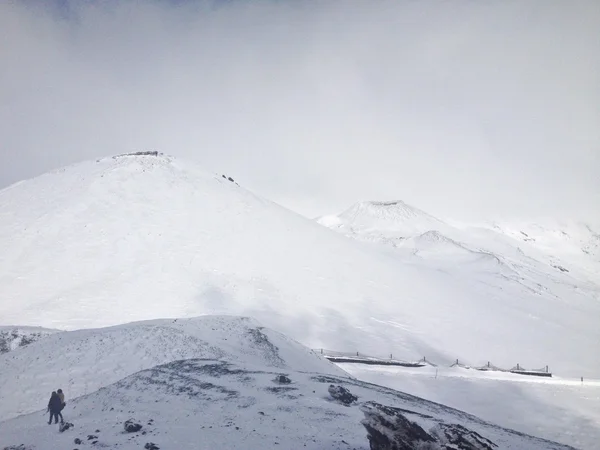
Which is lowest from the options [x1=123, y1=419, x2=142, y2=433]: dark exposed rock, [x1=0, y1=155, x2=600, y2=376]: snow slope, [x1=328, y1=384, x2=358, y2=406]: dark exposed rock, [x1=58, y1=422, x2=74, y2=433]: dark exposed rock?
[x1=58, y1=422, x2=74, y2=433]: dark exposed rock

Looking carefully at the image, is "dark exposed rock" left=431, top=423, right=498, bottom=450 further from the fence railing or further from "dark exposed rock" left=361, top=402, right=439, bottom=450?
the fence railing

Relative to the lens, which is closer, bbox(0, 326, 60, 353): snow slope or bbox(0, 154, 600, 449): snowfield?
bbox(0, 154, 600, 449): snowfield

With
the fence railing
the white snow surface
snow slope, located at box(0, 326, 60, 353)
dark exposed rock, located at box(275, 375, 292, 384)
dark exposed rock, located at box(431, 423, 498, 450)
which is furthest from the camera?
the fence railing

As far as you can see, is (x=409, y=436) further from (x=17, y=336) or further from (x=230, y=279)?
(x=230, y=279)

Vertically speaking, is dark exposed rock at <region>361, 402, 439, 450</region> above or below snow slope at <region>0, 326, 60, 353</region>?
below

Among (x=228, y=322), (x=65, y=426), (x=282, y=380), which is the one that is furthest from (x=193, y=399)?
(x=228, y=322)

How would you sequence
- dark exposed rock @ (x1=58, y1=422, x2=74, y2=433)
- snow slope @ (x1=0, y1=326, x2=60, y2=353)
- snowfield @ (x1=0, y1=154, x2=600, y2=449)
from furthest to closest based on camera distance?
snow slope @ (x1=0, y1=326, x2=60, y2=353) < snowfield @ (x1=0, y1=154, x2=600, y2=449) < dark exposed rock @ (x1=58, y1=422, x2=74, y2=433)

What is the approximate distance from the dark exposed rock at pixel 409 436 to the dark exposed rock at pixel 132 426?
7.72m

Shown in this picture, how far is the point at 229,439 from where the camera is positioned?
41.8 feet

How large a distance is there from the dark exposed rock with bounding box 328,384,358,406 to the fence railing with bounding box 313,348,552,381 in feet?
62.5

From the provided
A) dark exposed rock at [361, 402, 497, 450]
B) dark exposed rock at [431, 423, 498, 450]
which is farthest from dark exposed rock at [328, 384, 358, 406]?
dark exposed rock at [431, 423, 498, 450]

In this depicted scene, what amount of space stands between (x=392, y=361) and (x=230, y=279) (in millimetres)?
21533

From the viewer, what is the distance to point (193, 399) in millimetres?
16594

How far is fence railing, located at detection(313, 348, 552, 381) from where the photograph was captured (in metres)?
36.1
